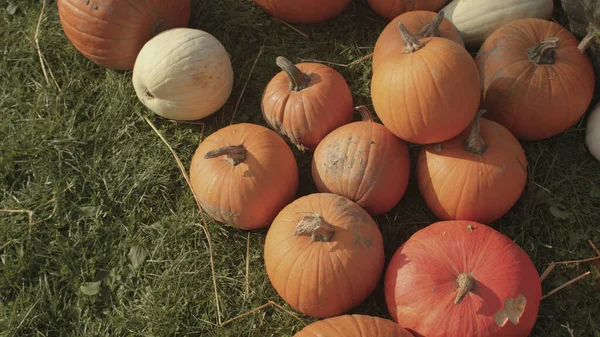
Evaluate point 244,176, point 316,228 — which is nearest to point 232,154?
point 244,176

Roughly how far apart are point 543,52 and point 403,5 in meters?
1.04

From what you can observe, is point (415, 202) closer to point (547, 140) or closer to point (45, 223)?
point (547, 140)

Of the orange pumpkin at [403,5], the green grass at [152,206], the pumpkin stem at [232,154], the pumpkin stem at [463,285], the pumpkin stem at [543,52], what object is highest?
the pumpkin stem at [543,52]

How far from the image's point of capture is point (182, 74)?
334 centimetres

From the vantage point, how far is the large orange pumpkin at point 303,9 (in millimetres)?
3703

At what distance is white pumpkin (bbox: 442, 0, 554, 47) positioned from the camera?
343 cm

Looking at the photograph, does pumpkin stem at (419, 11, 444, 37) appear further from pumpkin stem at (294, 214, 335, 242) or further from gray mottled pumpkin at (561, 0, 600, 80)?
pumpkin stem at (294, 214, 335, 242)

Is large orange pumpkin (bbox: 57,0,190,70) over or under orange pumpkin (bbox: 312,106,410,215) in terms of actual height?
over

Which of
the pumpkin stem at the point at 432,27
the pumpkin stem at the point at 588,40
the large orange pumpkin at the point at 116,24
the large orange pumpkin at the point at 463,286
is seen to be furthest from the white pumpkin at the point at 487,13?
the large orange pumpkin at the point at 116,24

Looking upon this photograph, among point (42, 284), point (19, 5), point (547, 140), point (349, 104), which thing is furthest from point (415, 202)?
point (19, 5)

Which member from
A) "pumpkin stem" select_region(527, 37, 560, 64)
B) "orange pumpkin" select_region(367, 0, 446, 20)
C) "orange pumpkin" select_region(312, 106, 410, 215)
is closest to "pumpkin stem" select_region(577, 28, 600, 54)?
"pumpkin stem" select_region(527, 37, 560, 64)

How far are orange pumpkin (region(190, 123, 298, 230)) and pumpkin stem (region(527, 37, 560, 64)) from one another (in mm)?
1506

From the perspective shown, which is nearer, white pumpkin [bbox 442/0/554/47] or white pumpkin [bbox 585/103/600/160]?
white pumpkin [bbox 585/103/600/160]

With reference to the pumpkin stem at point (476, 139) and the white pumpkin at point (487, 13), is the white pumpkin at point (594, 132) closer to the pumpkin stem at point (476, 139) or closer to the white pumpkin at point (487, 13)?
the white pumpkin at point (487, 13)
